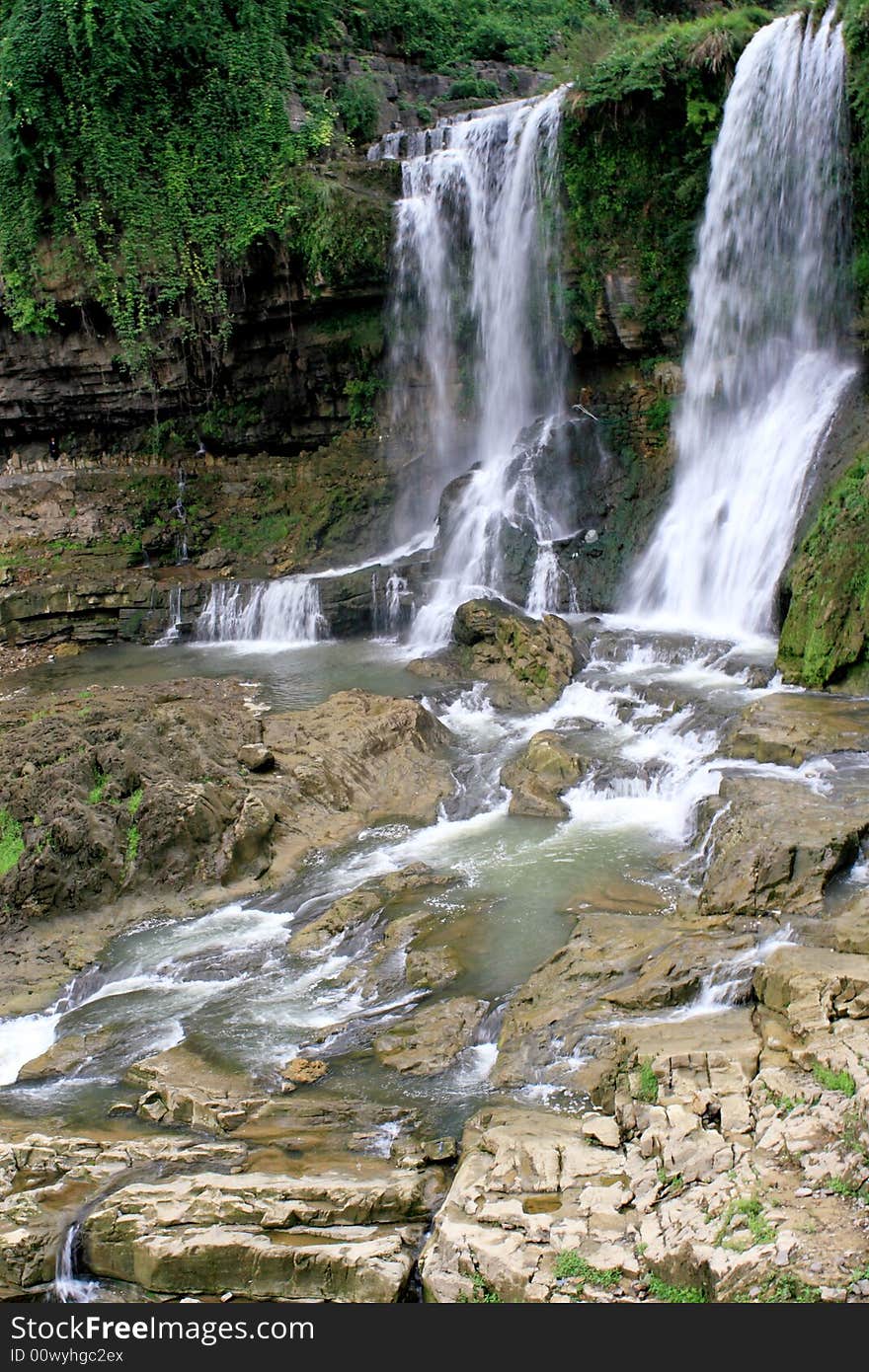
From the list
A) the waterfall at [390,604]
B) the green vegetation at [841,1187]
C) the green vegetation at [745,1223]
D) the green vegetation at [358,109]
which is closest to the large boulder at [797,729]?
the green vegetation at [841,1187]

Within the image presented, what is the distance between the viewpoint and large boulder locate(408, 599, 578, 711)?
13.4 m

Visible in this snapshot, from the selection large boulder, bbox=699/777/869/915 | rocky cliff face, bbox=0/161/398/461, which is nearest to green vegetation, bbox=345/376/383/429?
rocky cliff face, bbox=0/161/398/461

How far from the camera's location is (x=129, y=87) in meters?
20.0

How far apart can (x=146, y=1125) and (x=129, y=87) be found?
19.2 m

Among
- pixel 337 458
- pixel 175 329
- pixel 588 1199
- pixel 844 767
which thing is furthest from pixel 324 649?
pixel 588 1199

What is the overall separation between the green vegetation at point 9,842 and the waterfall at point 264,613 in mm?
7897

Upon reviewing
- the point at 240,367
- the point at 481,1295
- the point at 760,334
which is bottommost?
the point at 481,1295

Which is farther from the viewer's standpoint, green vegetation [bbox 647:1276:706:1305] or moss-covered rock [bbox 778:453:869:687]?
moss-covered rock [bbox 778:453:869:687]

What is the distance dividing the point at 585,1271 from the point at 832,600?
28.8 feet

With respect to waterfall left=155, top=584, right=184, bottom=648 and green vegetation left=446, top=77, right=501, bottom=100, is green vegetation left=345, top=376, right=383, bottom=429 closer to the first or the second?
waterfall left=155, top=584, right=184, bottom=648

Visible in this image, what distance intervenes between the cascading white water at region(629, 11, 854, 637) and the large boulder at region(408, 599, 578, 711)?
2154 mm

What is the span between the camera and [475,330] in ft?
66.1

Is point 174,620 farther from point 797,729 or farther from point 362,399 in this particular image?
point 797,729

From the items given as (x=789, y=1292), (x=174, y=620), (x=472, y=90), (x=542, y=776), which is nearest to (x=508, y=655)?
(x=542, y=776)
